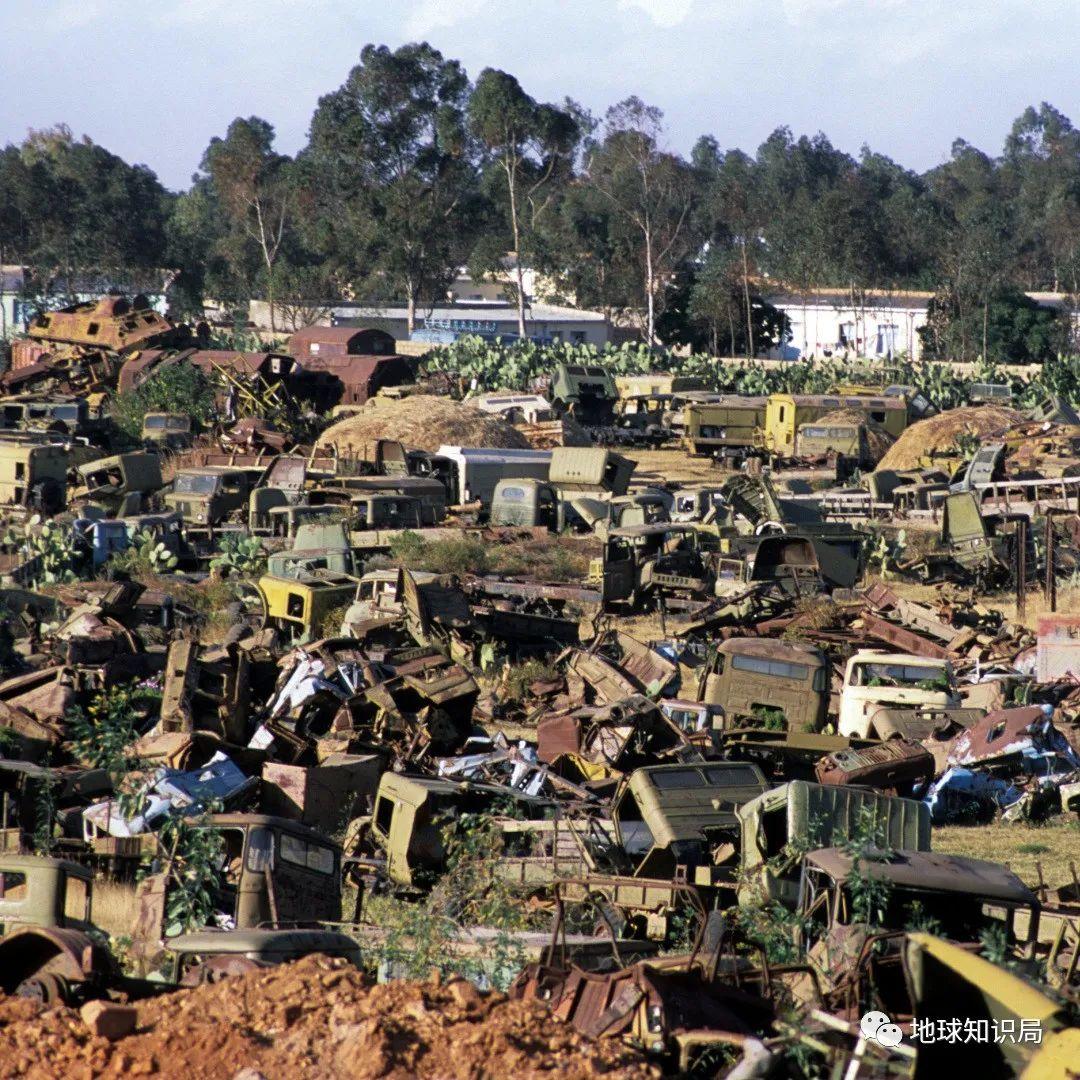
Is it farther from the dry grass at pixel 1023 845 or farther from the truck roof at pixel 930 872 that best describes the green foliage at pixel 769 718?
the truck roof at pixel 930 872

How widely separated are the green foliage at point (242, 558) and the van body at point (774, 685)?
465 inches

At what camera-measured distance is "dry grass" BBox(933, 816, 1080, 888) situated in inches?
567

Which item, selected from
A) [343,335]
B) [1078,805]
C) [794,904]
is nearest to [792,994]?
[794,904]

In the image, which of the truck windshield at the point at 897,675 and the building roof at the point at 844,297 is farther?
the building roof at the point at 844,297

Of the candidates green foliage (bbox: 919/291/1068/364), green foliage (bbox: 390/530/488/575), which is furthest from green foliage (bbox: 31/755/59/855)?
green foliage (bbox: 919/291/1068/364)

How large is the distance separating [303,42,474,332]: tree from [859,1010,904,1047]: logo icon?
74.3 m

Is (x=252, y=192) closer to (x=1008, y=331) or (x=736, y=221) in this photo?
(x=736, y=221)

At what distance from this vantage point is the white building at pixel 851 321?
79.2m

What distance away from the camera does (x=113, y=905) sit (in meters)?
11.8

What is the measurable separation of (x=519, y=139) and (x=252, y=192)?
14.6 metres

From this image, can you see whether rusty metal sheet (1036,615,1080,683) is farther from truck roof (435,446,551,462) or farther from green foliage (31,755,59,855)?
truck roof (435,446,551,462)

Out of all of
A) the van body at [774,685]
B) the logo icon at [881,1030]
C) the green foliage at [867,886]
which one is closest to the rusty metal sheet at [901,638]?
the van body at [774,685]

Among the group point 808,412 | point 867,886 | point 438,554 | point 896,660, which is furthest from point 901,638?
point 808,412

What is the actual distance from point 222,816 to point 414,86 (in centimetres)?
7474
